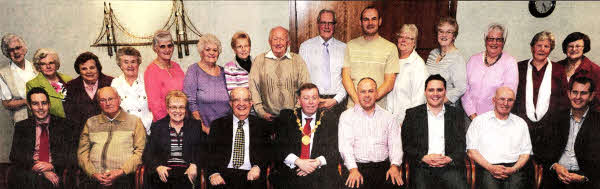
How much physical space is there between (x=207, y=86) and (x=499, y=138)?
2.58 metres

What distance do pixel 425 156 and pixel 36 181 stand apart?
3472mm

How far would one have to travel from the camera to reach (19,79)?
11.6ft

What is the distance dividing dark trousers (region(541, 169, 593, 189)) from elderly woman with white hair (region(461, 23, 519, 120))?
0.76 meters

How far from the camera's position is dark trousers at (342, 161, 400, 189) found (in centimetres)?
322

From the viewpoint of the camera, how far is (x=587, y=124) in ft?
11.1

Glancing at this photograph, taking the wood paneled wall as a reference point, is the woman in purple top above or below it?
below

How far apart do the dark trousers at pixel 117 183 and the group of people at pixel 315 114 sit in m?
0.01

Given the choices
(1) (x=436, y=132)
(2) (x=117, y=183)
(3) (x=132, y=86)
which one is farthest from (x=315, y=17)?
(2) (x=117, y=183)

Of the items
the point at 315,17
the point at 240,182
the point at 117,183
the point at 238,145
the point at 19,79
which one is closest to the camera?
the point at 240,182

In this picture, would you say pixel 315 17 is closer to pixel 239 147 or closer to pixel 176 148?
pixel 239 147

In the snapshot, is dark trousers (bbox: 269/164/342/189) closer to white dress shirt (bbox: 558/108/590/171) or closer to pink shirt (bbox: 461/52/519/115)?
pink shirt (bbox: 461/52/519/115)

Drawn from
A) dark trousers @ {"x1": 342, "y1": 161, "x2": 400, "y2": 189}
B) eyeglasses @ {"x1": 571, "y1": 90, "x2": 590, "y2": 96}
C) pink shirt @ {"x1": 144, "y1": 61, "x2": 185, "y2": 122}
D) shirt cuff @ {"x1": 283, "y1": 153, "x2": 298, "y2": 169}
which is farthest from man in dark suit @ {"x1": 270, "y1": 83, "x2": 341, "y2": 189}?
eyeglasses @ {"x1": 571, "y1": 90, "x2": 590, "y2": 96}

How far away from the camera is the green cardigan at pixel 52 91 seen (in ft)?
11.6

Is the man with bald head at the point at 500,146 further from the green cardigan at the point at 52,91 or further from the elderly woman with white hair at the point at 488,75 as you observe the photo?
the green cardigan at the point at 52,91
